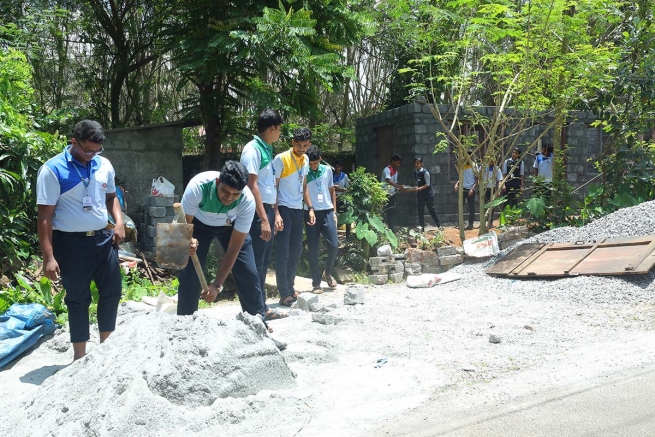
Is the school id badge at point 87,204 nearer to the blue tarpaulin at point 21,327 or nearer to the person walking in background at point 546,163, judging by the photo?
the blue tarpaulin at point 21,327

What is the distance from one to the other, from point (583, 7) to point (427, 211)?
213 inches

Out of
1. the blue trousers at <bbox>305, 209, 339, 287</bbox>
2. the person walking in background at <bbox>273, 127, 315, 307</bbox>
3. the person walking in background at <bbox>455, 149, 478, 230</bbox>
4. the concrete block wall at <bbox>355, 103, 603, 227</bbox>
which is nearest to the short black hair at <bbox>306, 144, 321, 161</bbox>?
the person walking in background at <bbox>273, 127, 315, 307</bbox>

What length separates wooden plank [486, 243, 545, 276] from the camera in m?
8.28

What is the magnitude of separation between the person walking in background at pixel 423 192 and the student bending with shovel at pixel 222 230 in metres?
7.84

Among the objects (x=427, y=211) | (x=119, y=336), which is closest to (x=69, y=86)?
(x=427, y=211)

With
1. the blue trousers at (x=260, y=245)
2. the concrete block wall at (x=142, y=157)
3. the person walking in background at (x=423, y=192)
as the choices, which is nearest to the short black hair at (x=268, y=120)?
the blue trousers at (x=260, y=245)

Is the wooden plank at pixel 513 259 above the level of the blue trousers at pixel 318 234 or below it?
below

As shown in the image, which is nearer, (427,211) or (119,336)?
(119,336)

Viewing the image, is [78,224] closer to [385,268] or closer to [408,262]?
[385,268]

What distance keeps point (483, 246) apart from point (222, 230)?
17.2 feet

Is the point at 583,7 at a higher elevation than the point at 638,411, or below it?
higher

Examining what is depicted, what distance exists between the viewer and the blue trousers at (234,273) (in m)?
4.89

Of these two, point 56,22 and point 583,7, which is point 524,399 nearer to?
point 583,7

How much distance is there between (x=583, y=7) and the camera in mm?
9430
